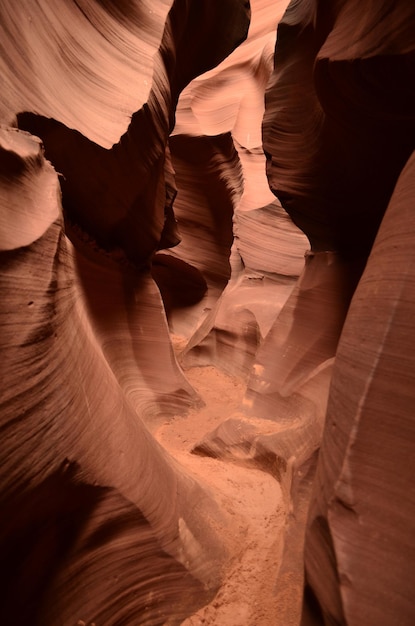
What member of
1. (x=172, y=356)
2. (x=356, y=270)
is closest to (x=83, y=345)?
(x=172, y=356)

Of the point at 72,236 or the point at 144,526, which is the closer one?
the point at 144,526

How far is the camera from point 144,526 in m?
1.57

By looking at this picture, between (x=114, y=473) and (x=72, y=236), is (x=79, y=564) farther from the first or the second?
(x=72, y=236)

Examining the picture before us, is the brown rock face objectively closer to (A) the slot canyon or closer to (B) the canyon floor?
(A) the slot canyon

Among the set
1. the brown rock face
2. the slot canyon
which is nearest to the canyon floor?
the slot canyon

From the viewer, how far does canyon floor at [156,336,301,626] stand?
1597 millimetres

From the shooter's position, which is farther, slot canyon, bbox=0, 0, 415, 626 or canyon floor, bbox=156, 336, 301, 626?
canyon floor, bbox=156, 336, 301, 626

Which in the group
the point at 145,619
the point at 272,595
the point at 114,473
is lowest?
the point at 145,619

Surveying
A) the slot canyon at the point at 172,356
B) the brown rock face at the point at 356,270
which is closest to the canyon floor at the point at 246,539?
the slot canyon at the point at 172,356

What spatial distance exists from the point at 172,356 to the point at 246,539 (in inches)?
65.9

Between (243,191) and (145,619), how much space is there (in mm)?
5079

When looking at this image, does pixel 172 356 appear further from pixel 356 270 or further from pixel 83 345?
pixel 83 345

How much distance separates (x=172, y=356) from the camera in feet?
11.1

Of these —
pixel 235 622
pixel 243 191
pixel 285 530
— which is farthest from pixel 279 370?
pixel 243 191
